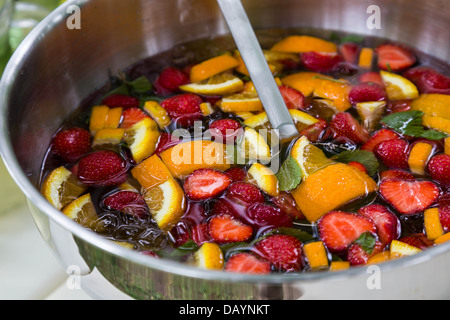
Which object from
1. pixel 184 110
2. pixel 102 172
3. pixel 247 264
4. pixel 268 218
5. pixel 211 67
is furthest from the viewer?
pixel 211 67

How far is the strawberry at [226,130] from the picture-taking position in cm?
113

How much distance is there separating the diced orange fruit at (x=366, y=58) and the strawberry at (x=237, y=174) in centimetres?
49

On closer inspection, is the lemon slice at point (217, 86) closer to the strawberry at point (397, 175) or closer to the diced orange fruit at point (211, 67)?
the diced orange fruit at point (211, 67)

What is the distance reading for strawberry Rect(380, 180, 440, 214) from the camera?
991 mm

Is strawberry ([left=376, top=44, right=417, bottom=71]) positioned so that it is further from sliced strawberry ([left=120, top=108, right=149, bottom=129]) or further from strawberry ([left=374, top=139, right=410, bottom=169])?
sliced strawberry ([left=120, top=108, right=149, bottom=129])

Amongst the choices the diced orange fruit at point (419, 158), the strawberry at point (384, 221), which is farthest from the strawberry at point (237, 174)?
the diced orange fruit at point (419, 158)

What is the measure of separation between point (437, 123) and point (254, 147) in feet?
1.27

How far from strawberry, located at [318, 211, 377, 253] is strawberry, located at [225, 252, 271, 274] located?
0.12 meters

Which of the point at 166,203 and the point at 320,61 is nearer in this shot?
the point at 166,203

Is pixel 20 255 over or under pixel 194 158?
under

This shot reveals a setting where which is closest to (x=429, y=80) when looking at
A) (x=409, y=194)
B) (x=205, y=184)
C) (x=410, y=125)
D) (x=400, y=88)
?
(x=400, y=88)

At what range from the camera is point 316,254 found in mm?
905

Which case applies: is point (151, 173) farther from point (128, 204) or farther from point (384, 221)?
point (384, 221)

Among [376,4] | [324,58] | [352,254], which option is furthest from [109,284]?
[376,4]
